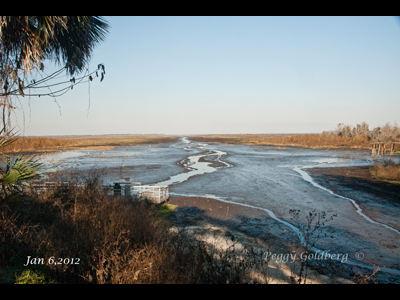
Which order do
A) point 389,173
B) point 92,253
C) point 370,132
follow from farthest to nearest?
point 370,132
point 389,173
point 92,253

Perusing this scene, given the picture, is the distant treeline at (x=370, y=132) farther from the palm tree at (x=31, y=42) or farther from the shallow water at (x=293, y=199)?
the palm tree at (x=31, y=42)

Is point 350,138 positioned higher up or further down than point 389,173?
higher up

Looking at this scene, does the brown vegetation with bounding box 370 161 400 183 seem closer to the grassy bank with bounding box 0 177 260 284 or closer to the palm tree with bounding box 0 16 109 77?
the grassy bank with bounding box 0 177 260 284

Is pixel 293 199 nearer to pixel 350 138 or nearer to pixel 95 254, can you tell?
pixel 95 254

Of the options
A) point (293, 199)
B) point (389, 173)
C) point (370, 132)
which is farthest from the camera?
point (370, 132)

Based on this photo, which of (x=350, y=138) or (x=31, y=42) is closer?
(x=31, y=42)

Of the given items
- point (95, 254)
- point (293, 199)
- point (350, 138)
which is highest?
point (350, 138)
